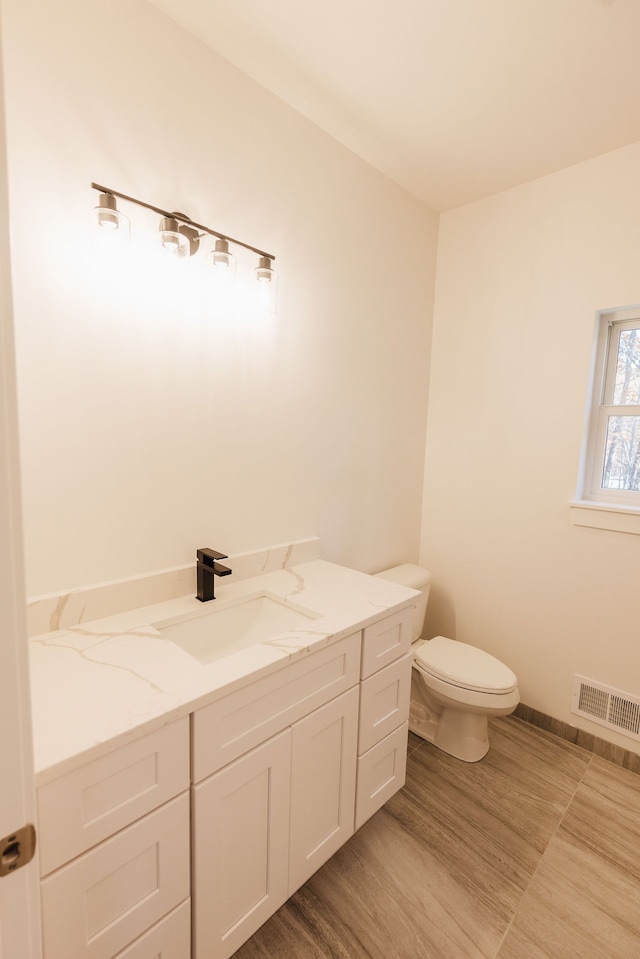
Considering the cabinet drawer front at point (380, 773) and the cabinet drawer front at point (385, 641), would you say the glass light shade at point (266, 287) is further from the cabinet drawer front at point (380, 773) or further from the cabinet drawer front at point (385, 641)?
the cabinet drawer front at point (380, 773)

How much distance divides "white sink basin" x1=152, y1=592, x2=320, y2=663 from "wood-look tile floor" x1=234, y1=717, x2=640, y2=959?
781mm

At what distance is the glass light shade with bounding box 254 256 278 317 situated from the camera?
5.02ft

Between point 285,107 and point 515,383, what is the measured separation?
153 centimetres

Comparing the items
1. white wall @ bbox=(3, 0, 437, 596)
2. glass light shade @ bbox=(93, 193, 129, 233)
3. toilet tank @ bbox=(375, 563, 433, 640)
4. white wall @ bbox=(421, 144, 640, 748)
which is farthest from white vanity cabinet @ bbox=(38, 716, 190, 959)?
white wall @ bbox=(421, 144, 640, 748)

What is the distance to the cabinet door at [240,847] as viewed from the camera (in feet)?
3.32

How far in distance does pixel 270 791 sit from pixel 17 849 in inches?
31.1

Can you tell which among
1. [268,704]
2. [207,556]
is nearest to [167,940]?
[268,704]

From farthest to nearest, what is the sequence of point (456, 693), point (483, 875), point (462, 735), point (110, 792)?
point (462, 735) < point (456, 693) < point (483, 875) < point (110, 792)

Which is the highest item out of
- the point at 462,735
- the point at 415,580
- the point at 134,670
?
the point at 134,670

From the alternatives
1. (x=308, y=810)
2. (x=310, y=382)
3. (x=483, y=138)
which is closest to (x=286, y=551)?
(x=310, y=382)

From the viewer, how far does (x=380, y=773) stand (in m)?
1.56

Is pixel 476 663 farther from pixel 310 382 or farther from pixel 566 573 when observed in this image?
pixel 310 382

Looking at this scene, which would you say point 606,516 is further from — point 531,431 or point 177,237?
point 177,237

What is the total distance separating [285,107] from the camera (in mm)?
1637
